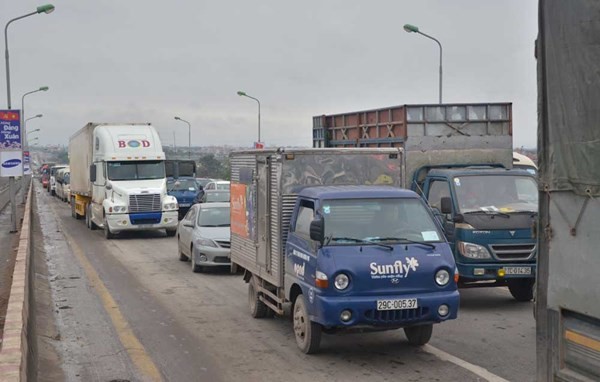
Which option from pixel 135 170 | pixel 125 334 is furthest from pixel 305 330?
pixel 135 170

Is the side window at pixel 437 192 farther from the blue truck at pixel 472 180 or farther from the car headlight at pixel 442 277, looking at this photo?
the car headlight at pixel 442 277

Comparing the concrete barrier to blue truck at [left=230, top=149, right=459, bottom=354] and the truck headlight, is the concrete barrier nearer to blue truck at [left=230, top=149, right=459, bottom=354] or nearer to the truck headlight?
blue truck at [left=230, top=149, right=459, bottom=354]

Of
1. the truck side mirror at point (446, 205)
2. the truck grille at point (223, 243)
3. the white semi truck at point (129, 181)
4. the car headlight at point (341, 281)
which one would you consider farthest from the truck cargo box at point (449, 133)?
the white semi truck at point (129, 181)

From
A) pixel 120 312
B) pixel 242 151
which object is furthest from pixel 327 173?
pixel 120 312

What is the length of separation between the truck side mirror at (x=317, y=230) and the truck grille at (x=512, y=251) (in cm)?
→ 384

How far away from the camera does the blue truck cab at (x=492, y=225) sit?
1053 cm

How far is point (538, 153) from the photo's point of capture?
4.42 m

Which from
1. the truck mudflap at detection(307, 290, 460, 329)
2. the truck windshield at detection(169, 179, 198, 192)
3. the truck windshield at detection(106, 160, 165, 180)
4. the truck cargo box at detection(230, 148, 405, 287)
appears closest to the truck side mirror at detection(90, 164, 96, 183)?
the truck windshield at detection(106, 160, 165, 180)

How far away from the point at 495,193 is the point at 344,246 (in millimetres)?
4234

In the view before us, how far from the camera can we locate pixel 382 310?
7555 mm

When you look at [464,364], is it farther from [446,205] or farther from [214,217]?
[214,217]

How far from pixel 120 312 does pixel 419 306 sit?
16.6 feet

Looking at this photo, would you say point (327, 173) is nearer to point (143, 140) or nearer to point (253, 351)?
→ point (253, 351)

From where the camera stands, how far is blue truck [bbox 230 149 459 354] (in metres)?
7.58
